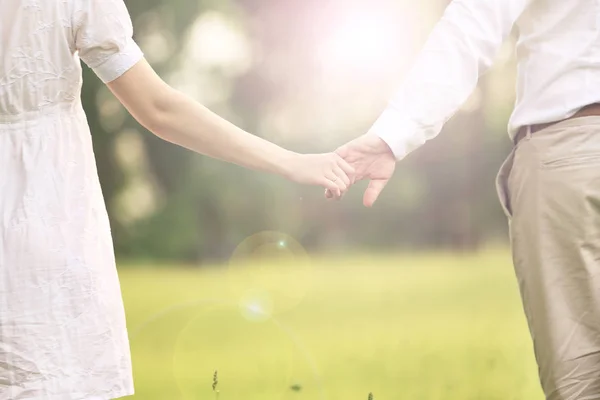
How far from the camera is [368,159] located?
6.72 feet

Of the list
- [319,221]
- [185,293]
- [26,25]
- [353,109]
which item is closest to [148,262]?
[185,293]

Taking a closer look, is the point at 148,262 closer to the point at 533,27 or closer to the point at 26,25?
the point at 26,25

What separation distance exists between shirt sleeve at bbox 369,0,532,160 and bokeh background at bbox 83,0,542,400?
0.48 metres

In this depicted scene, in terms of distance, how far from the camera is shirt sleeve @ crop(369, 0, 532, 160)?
1.65m

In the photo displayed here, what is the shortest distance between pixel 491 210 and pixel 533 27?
3.20 feet

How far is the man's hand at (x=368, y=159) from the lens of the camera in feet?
6.60

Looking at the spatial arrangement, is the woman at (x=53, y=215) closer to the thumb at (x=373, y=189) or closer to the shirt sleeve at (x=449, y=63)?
the shirt sleeve at (x=449, y=63)

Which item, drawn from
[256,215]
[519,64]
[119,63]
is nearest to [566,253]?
[519,64]

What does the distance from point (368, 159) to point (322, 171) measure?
129 millimetres

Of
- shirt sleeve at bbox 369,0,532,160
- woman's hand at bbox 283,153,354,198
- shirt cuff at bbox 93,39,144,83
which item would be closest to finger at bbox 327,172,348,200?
woman's hand at bbox 283,153,354,198

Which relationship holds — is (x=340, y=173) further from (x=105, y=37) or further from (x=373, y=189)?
(x=105, y=37)

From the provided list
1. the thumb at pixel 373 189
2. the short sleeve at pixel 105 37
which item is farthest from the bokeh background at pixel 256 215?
the short sleeve at pixel 105 37

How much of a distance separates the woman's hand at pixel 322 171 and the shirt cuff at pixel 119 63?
59cm

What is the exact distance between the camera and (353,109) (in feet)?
7.54
